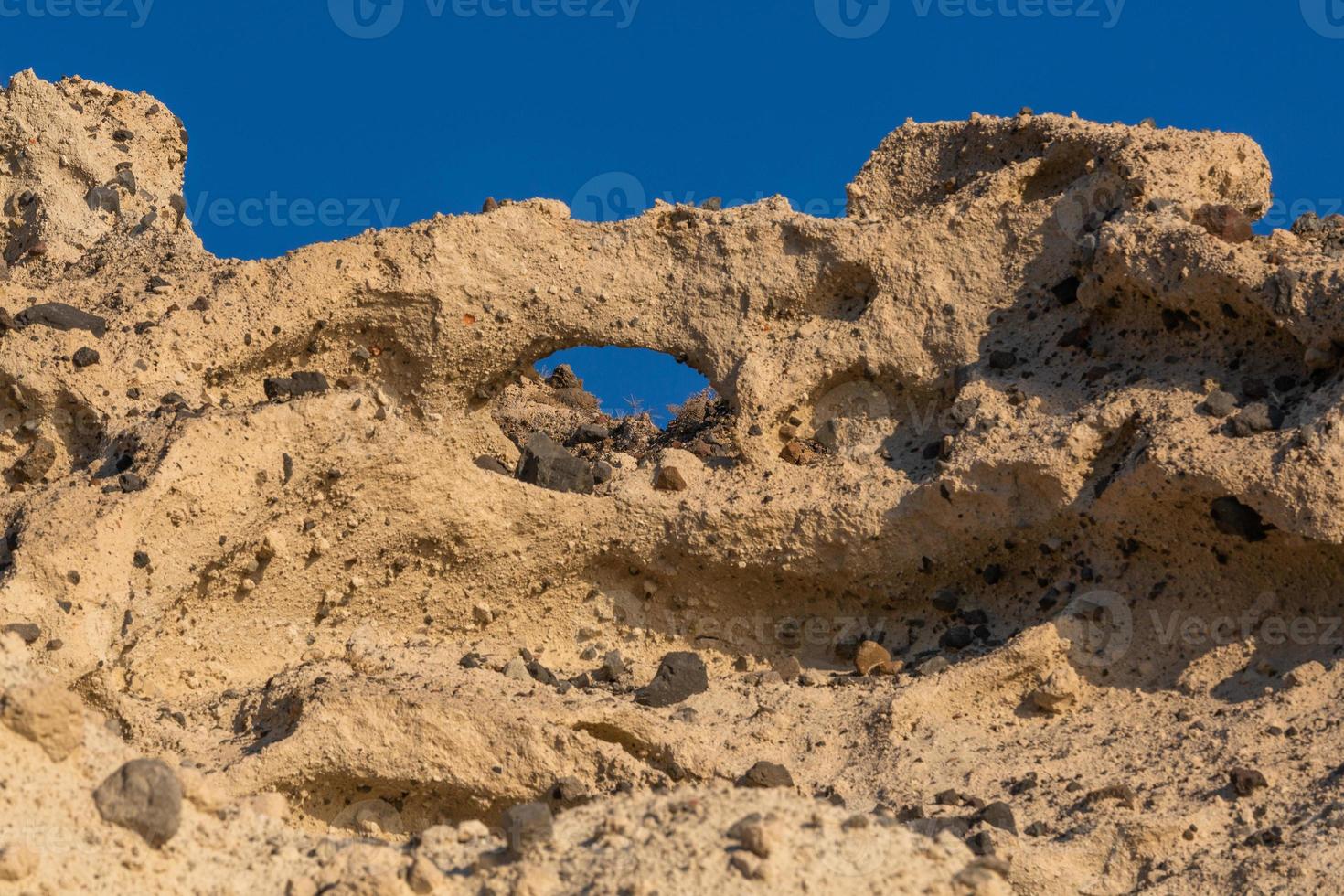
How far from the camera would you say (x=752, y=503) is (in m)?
9.09

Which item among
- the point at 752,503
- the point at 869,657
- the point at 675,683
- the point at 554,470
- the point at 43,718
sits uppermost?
the point at 554,470

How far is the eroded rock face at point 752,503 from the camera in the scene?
25.6 ft

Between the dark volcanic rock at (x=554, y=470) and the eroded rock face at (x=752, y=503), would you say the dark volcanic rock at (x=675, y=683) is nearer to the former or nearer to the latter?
the eroded rock face at (x=752, y=503)

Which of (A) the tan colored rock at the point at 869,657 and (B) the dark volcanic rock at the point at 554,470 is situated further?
(B) the dark volcanic rock at the point at 554,470

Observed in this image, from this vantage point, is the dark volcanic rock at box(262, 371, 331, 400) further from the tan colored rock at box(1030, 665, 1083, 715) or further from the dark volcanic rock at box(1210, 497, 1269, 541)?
the dark volcanic rock at box(1210, 497, 1269, 541)

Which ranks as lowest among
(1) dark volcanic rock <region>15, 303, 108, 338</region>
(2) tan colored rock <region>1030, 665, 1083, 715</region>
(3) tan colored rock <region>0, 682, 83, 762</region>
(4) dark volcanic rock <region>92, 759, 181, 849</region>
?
(4) dark volcanic rock <region>92, 759, 181, 849</region>

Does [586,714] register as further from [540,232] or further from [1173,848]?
[540,232]

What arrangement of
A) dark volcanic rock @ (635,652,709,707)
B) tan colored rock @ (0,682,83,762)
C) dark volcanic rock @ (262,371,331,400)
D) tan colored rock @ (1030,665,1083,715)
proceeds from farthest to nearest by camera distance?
dark volcanic rock @ (262,371,331,400), dark volcanic rock @ (635,652,709,707), tan colored rock @ (1030,665,1083,715), tan colored rock @ (0,682,83,762)

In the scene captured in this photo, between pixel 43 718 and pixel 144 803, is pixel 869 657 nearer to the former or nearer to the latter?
pixel 144 803

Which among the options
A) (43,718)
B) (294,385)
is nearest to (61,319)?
(294,385)

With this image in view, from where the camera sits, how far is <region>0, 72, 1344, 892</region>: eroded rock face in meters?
7.79

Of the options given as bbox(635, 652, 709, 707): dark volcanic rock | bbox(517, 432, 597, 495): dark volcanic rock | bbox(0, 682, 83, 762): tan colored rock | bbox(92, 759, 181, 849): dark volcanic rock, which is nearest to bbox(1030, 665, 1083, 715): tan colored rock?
bbox(635, 652, 709, 707): dark volcanic rock

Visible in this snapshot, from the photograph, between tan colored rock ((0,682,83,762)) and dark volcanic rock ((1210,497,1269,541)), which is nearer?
tan colored rock ((0,682,83,762))

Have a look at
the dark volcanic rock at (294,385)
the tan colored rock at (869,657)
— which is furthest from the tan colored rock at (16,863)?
the dark volcanic rock at (294,385)
